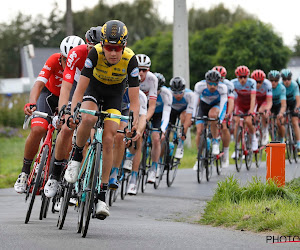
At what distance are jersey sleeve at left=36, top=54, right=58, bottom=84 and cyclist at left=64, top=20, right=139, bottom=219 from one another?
5.22 ft

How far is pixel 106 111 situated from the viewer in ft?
27.5

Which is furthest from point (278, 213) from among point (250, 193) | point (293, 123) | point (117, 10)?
point (117, 10)

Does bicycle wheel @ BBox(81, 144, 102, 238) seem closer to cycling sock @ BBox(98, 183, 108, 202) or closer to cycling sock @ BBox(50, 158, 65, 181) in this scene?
cycling sock @ BBox(98, 183, 108, 202)

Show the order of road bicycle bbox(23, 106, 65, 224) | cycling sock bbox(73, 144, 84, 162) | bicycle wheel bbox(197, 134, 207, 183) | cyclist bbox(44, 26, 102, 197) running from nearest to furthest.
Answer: cycling sock bbox(73, 144, 84, 162), cyclist bbox(44, 26, 102, 197), road bicycle bbox(23, 106, 65, 224), bicycle wheel bbox(197, 134, 207, 183)

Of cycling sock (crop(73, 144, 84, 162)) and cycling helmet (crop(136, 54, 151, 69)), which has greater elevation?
cycling helmet (crop(136, 54, 151, 69))

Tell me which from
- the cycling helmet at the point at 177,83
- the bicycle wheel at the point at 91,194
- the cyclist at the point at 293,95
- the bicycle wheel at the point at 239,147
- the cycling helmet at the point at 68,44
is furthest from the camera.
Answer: the cyclist at the point at 293,95

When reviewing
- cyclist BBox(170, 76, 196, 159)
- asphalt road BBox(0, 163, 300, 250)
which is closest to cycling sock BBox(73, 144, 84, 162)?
asphalt road BBox(0, 163, 300, 250)

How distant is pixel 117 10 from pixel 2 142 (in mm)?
41533

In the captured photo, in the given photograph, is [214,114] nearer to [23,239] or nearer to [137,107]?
[137,107]

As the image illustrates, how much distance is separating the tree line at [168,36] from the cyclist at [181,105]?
17879 mm

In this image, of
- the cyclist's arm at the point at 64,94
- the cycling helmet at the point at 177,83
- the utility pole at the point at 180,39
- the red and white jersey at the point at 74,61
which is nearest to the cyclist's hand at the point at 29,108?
the red and white jersey at the point at 74,61

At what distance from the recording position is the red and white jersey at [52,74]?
9914 millimetres

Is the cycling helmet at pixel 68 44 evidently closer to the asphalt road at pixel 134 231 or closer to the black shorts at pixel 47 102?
the black shorts at pixel 47 102

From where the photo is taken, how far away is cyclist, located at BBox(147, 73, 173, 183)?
47.1 ft
